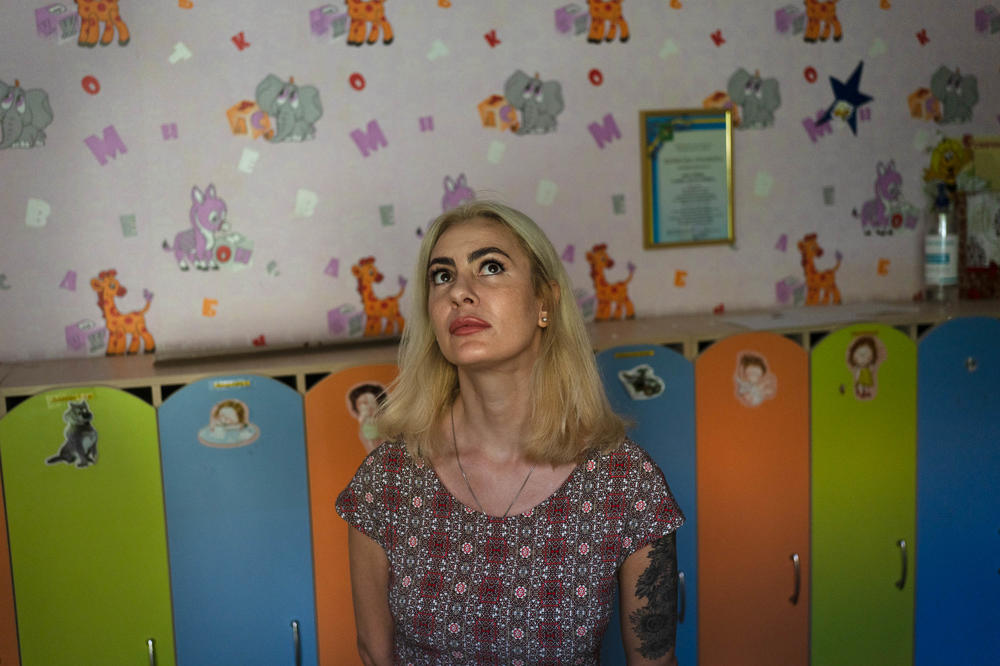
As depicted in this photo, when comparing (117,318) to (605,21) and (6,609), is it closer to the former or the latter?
(6,609)

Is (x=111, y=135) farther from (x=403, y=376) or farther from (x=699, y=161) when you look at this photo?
(x=699, y=161)

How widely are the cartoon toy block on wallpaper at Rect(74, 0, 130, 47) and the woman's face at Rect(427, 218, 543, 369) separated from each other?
3.82 ft

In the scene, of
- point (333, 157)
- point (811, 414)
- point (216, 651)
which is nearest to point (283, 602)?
point (216, 651)

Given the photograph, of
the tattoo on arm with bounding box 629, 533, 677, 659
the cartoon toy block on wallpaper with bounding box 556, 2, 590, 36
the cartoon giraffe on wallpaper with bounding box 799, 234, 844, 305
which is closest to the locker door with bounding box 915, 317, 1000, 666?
the cartoon giraffe on wallpaper with bounding box 799, 234, 844, 305

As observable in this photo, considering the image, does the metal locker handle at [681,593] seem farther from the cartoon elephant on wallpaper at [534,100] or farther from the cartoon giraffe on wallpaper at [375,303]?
the cartoon elephant on wallpaper at [534,100]

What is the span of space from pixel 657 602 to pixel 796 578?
2.99 ft

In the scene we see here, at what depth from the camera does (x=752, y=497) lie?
2.29 meters

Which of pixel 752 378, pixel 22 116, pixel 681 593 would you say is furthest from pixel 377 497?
pixel 22 116

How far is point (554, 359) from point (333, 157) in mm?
1012

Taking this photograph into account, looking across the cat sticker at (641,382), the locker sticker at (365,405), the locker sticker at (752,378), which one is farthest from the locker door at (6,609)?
the locker sticker at (752,378)

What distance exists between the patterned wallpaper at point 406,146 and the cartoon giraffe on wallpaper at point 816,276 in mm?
12

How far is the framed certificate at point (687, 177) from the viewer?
2.57m

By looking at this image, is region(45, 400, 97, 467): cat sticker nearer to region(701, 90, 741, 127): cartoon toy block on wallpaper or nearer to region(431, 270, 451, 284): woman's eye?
region(431, 270, 451, 284): woman's eye

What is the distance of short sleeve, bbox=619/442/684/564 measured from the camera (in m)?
1.56
